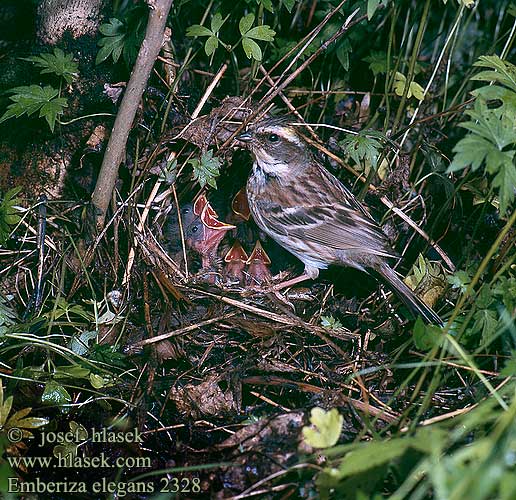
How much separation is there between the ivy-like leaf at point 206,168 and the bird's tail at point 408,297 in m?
1.13

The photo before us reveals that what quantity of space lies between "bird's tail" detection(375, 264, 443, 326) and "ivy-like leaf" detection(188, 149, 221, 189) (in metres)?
1.13

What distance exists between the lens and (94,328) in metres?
3.94

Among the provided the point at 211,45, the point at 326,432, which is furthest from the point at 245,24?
the point at 326,432

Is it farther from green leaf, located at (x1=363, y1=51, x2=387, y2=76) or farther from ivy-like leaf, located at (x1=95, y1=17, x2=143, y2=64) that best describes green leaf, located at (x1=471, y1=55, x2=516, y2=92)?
ivy-like leaf, located at (x1=95, y1=17, x2=143, y2=64)

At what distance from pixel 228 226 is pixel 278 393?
120 centimetres

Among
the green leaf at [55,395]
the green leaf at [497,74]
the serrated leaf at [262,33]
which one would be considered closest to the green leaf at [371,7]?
the green leaf at [497,74]

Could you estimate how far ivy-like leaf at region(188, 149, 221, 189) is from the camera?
4266mm

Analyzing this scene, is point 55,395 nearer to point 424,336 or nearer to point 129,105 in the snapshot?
point 129,105

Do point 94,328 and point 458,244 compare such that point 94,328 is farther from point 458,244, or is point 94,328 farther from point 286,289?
point 458,244

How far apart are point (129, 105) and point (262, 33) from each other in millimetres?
942

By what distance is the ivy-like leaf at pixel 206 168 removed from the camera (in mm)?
4266

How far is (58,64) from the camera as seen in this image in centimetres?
415

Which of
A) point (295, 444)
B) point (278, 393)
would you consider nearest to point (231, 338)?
point (278, 393)

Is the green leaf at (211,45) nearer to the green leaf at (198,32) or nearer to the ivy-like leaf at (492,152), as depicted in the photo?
the green leaf at (198,32)
